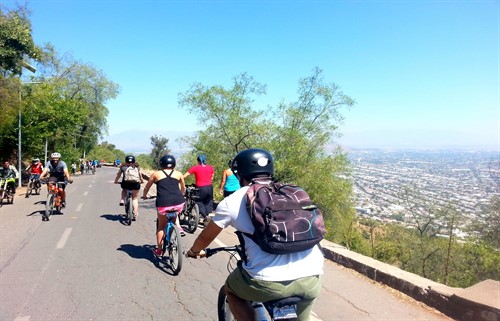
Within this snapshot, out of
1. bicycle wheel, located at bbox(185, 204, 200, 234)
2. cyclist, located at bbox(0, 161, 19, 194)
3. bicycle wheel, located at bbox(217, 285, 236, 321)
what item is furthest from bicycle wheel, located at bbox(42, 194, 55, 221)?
bicycle wheel, located at bbox(217, 285, 236, 321)

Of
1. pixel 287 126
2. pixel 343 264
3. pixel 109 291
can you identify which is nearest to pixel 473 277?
pixel 287 126

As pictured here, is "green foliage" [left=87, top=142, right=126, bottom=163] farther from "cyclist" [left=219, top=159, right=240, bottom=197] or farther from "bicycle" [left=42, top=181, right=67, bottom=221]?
"cyclist" [left=219, top=159, right=240, bottom=197]

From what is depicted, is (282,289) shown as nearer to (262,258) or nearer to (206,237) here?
(262,258)

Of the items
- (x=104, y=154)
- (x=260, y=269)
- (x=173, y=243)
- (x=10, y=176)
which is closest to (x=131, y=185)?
(x=173, y=243)

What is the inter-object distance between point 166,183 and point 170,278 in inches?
61.0

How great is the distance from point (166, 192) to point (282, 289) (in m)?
4.22

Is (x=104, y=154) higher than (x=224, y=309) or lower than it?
lower

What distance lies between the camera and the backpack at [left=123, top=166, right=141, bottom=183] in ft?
31.6

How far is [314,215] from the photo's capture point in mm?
2414

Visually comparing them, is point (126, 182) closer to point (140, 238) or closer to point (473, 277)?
point (140, 238)

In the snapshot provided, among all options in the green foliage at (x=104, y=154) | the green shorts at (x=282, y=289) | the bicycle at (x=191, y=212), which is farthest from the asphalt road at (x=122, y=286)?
the green foliage at (x=104, y=154)

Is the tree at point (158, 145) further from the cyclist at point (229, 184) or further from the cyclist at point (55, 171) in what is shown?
the cyclist at point (229, 184)

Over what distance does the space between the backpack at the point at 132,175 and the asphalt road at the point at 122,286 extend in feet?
4.86

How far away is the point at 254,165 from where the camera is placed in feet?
8.78
